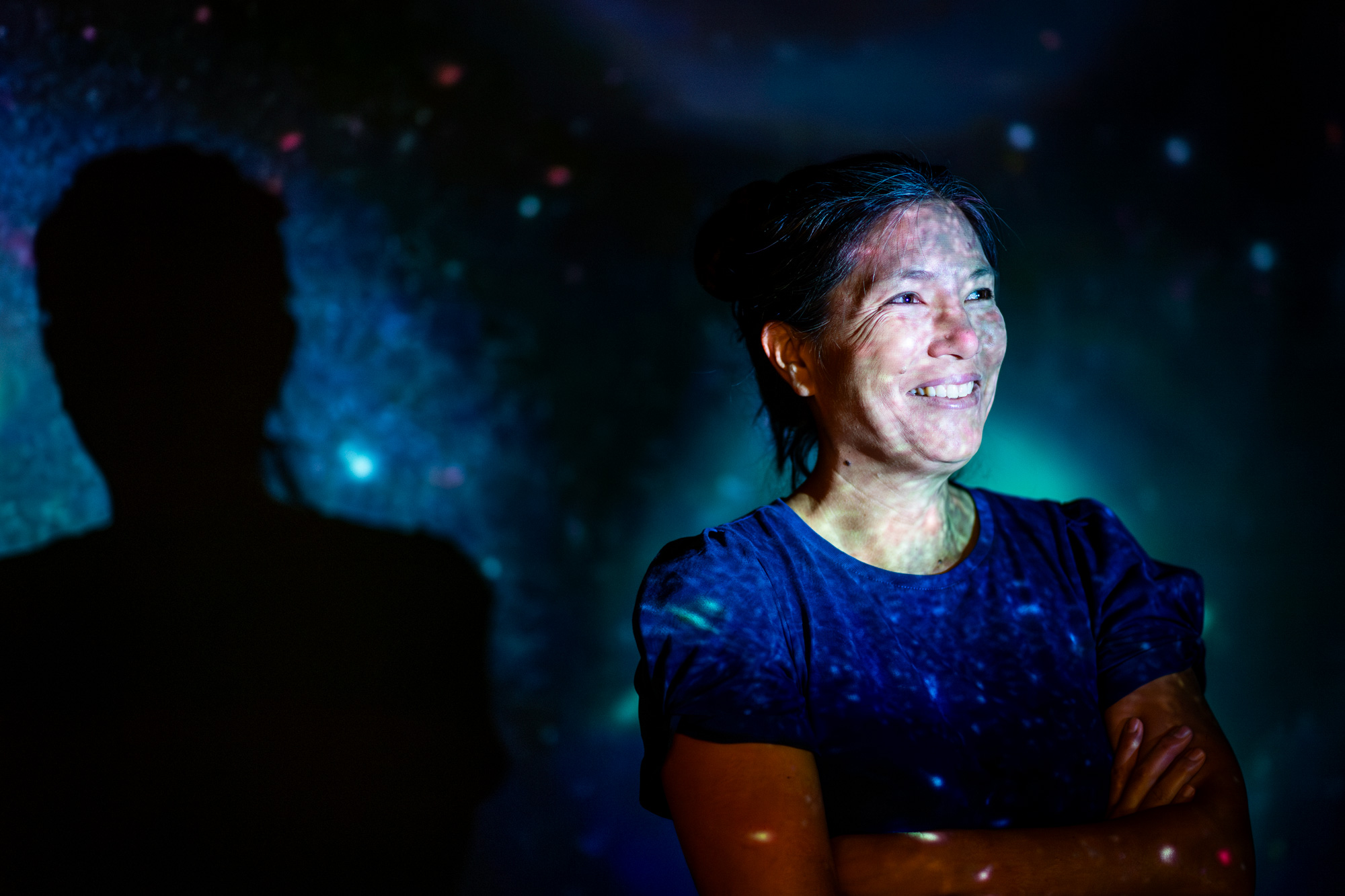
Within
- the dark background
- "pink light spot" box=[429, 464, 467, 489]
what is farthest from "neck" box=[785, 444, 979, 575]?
"pink light spot" box=[429, 464, 467, 489]

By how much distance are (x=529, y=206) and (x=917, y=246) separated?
93cm

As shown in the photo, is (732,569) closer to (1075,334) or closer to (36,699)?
(36,699)

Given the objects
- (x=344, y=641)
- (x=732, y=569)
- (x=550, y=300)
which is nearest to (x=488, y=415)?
(x=550, y=300)

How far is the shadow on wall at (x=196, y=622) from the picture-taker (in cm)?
140

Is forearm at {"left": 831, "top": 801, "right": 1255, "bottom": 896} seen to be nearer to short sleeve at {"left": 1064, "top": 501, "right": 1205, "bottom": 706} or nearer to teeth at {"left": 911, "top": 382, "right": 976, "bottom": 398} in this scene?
short sleeve at {"left": 1064, "top": 501, "right": 1205, "bottom": 706}

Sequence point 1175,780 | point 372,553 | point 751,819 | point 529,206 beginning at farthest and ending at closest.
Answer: point 529,206
point 372,553
point 1175,780
point 751,819

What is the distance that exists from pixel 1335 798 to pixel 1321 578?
0.48m

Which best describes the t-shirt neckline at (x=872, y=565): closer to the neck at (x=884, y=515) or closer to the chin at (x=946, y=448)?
the neck at (x=884, y=515)

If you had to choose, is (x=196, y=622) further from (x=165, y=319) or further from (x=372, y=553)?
(x=165, y=319)

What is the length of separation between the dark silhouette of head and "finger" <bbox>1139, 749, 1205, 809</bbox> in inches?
55.4

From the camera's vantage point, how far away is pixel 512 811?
1.74 m

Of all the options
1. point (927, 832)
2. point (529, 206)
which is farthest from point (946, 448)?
point (529, 206)

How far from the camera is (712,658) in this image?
928 millimetres

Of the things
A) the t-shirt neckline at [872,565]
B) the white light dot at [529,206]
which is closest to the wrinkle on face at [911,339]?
the t-shirt neckline at [872,565]
